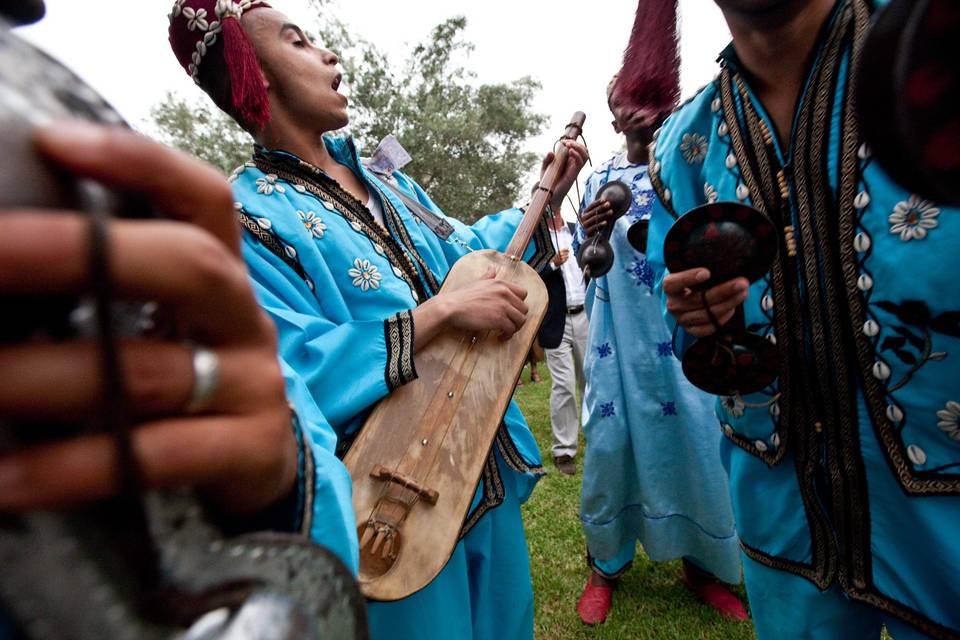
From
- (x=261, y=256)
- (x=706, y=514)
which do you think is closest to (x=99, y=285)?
(x=261, y=256)

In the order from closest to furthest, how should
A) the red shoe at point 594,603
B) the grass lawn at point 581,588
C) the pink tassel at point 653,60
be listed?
1. the pink tassel at point 653,60
2. the grass lawn at point 581,588
3. the red shoe at point 594,603

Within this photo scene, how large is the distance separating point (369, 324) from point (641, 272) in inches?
75.5

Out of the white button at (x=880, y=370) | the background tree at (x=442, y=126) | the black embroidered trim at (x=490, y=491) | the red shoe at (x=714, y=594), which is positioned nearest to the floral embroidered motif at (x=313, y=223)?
the black embroidered trim at (x=490, y=491)

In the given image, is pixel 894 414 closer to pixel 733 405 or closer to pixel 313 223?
pixel 733 405

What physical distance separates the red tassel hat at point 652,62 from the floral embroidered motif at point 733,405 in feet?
4.27

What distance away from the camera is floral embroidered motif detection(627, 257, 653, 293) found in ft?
9.30

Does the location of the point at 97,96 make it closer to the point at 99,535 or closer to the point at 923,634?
the point at 99,535

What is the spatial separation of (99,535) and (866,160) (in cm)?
138

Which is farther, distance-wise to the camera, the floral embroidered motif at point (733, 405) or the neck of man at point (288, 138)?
the neck of man at point (288, 138)

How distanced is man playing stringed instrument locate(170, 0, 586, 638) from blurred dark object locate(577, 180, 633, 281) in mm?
832

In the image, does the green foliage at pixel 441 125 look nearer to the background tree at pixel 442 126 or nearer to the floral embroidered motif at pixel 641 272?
the background tree at pixel 442 126

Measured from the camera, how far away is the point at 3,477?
1.10 ft

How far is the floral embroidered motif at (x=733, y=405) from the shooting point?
1.34 m

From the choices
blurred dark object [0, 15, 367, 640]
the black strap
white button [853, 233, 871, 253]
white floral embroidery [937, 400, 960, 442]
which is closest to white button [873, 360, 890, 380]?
white floral embroidery [937, 400, 960, 442]
